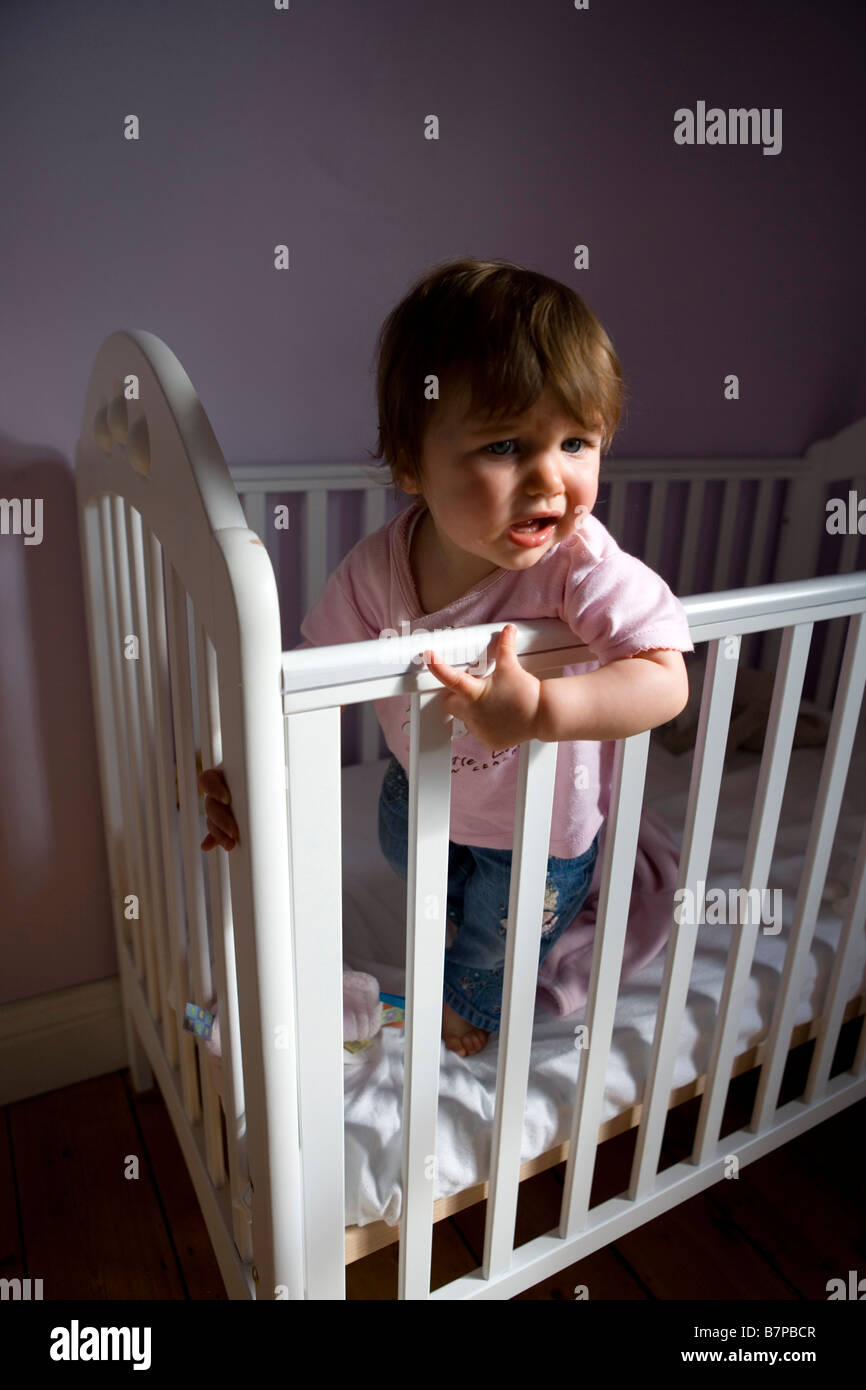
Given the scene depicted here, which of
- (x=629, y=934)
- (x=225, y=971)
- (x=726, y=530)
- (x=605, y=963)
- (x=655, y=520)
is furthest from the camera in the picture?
(x=726, y=530)

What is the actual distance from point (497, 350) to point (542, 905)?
0.43 m

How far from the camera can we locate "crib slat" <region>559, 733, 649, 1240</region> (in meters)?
0.75

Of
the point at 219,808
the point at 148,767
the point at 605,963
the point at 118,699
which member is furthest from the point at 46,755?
the point at 605,963

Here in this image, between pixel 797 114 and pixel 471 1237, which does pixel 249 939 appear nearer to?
pixel 471 1237

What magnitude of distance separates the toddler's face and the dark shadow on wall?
2.13 feet

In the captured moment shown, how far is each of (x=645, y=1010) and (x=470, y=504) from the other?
611 millimetres

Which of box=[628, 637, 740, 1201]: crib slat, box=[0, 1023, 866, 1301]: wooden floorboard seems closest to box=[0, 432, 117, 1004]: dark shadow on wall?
box=[0, 1023, 866, 1301]: wooden floorboard

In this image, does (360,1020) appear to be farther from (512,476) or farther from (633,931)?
(512,476)

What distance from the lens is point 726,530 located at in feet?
5.77

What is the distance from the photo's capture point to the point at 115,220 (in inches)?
41.9

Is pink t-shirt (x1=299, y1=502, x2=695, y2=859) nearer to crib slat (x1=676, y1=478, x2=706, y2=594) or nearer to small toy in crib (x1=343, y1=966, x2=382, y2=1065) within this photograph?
small toy in crib (x1=343, y1=966, x2=382, y2=1065)

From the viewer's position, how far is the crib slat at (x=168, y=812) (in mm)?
800

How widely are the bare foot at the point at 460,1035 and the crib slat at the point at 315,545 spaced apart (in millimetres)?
619
